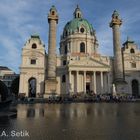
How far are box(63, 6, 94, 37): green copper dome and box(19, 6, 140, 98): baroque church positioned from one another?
8.07 m

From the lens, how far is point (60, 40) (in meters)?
83.2

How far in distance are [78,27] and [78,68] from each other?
18.6m

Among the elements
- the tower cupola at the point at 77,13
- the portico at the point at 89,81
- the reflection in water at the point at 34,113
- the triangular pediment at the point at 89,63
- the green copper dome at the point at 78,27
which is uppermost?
the tower cupola at the point at 77,13

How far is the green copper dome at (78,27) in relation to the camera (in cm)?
7850

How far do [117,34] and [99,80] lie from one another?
1454 centimetres

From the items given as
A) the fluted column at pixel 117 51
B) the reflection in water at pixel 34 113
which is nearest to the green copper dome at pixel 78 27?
the fluted column at pixel 117 51

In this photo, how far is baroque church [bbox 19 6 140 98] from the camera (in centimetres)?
6440

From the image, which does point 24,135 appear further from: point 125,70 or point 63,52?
point 63,52

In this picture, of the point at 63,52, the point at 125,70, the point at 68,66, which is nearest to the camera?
the point at 68,66

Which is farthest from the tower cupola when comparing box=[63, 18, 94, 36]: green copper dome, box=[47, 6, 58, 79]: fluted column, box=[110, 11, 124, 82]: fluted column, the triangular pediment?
the triangular pediment

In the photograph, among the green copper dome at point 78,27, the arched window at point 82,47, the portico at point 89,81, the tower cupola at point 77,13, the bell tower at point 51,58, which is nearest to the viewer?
the bell tower at point 51,58

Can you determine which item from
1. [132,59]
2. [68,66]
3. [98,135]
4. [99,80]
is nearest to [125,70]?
[132,59]

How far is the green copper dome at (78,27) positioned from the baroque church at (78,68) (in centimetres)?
807

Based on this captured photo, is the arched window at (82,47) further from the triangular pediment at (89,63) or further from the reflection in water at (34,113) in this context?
the reflection in water at (34,113)
